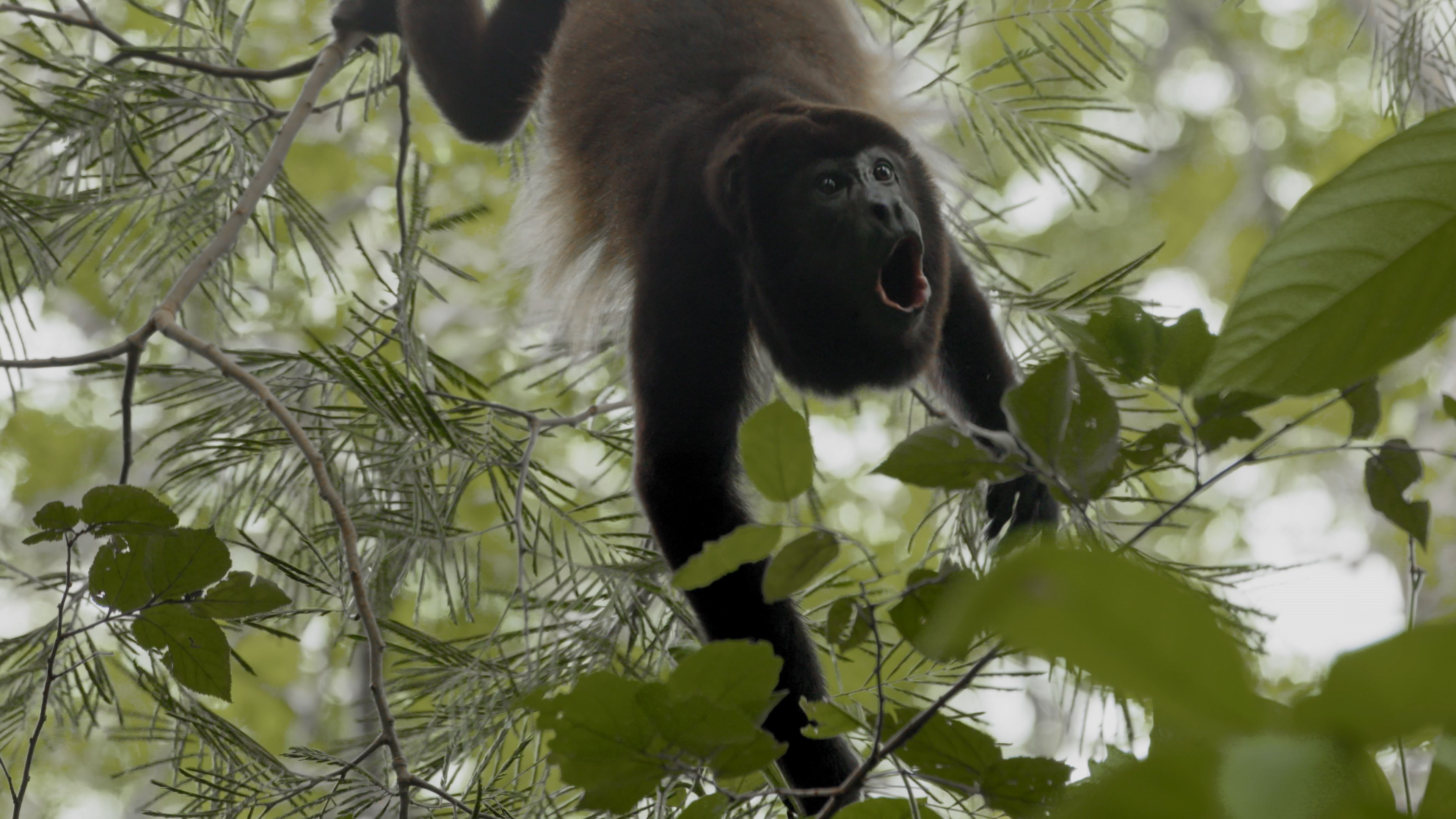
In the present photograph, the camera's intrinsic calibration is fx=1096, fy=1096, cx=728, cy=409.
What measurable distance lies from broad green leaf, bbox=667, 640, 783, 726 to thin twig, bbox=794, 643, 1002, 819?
0.07m

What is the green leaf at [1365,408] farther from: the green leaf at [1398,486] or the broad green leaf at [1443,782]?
the broad green leaf at [1443,782]

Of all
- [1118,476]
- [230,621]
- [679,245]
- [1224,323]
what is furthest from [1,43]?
[1224,323]

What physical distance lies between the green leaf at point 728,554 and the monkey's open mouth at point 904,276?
1.22 m

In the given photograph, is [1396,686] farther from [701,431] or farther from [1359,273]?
[701,431]

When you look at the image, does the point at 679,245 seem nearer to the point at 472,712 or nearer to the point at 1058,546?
the point at 472,712

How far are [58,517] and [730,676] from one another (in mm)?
710

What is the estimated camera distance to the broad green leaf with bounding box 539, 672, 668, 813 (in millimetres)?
685

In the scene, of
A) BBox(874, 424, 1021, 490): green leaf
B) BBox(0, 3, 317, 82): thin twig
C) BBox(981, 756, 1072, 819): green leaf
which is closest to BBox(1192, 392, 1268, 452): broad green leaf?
BBox(874, 424, 1021, 490): green leaf

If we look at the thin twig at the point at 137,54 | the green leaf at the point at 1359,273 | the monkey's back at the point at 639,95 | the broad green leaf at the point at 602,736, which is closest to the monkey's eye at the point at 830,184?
the monkey's back at the point at 639,95

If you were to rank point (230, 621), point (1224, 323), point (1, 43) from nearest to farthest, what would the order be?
point (1224, 323) → point (230, 621) → point (1, 43)

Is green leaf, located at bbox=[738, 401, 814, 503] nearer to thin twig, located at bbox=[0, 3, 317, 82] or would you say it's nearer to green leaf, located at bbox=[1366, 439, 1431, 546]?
green leaf, located at bbox=[1366, 439, 1431, 546]

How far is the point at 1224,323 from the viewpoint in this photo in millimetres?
410

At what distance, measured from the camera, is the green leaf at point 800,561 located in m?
0.75

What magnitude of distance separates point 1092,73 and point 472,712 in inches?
55.1
